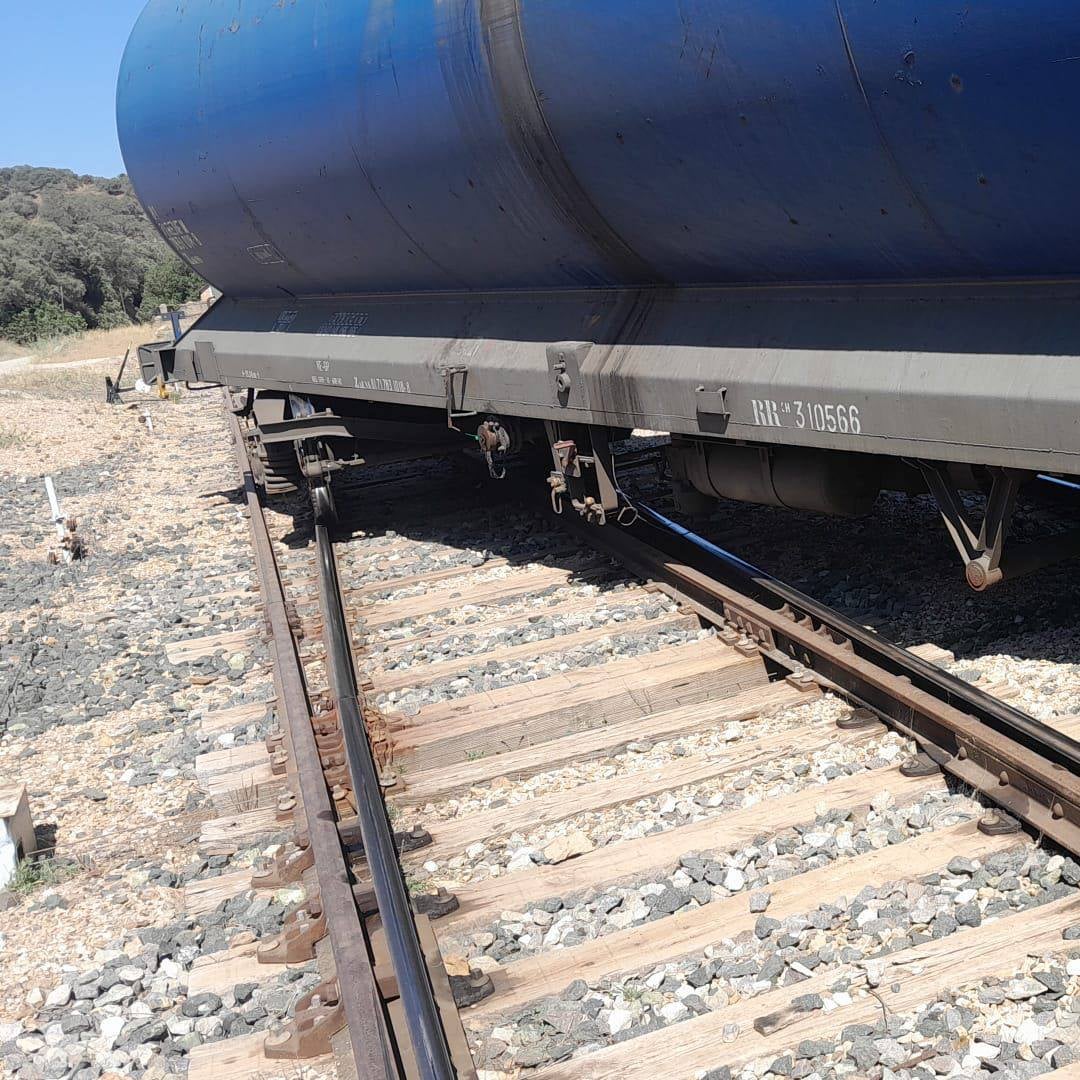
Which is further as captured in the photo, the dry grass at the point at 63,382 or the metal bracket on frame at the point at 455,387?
the dry grass at the point at 63,382

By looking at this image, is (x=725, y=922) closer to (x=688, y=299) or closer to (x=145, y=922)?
(x=145, y=922)

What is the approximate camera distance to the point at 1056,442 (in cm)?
393

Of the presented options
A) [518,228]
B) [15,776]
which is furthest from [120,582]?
[518,228]

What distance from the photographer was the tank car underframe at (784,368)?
13.4 ft

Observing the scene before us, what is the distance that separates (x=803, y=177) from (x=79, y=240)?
6105 centimetres

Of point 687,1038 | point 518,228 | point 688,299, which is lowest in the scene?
point 687,1038

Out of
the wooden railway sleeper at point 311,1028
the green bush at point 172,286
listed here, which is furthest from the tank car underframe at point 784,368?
the green bush at point 172,286

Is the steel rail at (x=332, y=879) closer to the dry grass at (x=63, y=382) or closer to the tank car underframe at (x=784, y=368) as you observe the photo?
the tank car underframe at (x=784, y=368)

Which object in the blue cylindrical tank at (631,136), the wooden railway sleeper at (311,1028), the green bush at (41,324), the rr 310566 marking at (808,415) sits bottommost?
the wooden railway sleeper at (311,1028)

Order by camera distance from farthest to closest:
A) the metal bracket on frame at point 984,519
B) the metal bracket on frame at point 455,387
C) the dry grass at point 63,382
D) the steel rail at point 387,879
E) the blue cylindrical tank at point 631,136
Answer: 1. the dry grass at point 63,382
2. the metal bracket on frame at point 455,387
3. the metal bracket on frame at point 984,519
4. the blue cylindrical tank at point 631,136
5. the steel rail at point 387,879

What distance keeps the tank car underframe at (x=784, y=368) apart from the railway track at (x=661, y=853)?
2.83 feet

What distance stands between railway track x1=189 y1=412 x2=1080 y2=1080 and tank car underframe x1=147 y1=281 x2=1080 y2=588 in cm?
86

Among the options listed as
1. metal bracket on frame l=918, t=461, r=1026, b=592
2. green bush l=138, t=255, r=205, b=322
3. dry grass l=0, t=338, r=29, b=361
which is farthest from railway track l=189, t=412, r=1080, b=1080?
green bush l=138, t=255, r=205, b=322

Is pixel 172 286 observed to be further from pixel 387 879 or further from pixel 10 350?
pixel 387 879
